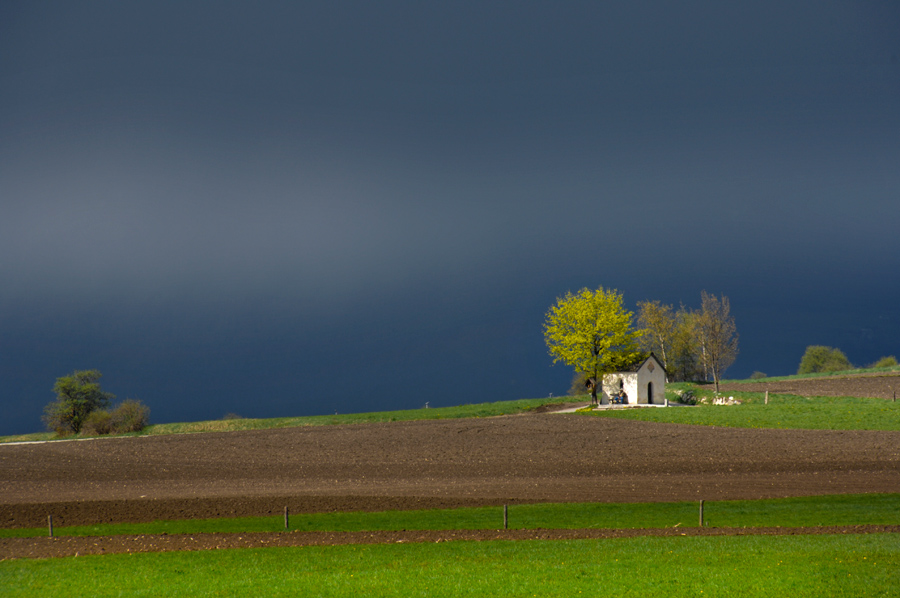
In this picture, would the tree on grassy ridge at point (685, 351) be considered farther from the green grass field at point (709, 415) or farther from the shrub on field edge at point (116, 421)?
the shrub on field edge at point (116, 421)

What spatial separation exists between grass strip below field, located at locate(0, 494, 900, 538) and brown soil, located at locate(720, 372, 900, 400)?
125 ft

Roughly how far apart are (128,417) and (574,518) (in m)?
46.5

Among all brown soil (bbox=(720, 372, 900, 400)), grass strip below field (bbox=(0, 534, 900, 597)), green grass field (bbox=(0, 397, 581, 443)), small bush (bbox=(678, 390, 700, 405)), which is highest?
grass strip below field (bbox=(0, 534, 900, 597))

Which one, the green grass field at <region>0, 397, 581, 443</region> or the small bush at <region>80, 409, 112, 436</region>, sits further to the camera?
the small bush at <region>80, 409, 112, 436</region>

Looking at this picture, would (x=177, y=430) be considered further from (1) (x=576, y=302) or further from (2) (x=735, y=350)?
(2) (x=735, y=350)

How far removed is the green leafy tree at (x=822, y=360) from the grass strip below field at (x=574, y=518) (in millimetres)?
82945

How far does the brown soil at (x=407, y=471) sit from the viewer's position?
2131 centimetres

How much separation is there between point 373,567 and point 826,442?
88.0ft

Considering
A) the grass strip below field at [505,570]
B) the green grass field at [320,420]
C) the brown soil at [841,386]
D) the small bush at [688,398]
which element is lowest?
the green grass field at [320,420]

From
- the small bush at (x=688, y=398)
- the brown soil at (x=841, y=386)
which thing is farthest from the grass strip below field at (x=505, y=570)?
the brown soil at (x=841, y=386)

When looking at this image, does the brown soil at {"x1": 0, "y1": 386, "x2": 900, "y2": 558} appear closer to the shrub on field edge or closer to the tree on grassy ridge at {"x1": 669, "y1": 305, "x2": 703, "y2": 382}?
the shrub on field edge

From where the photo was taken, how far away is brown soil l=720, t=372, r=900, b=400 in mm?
51938

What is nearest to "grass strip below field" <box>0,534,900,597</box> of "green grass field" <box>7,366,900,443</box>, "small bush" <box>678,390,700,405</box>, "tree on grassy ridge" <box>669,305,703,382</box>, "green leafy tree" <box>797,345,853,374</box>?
"green grass field" <box>7,366,900,443</box>

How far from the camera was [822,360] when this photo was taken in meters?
91.9
